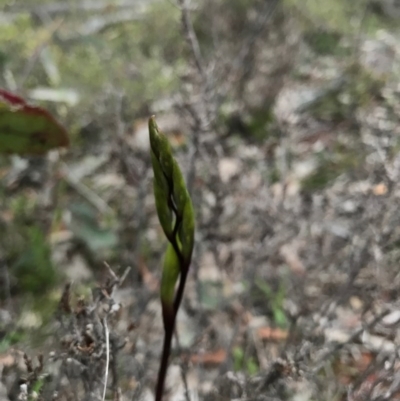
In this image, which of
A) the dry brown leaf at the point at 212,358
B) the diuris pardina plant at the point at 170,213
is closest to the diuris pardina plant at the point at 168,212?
the diuris pardina plant at the point at 170,213

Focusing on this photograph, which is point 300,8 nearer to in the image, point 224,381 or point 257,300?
point 257,300

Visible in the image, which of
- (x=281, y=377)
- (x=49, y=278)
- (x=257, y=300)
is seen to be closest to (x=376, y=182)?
(x=281, y=377)

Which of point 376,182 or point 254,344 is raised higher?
point 376,182

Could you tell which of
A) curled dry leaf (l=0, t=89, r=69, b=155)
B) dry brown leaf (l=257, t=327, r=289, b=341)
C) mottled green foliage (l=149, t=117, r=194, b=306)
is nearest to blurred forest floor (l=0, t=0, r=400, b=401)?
dry brown leaf (l=257, t=327, r=289, b=341)

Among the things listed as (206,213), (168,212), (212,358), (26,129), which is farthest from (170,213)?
(206,213)

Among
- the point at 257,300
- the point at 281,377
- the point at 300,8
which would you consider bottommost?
the point at 257,300

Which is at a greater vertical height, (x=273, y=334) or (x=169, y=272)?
(x=169, y=272)

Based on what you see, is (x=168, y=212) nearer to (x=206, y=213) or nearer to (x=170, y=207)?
(x=170, y=207)
